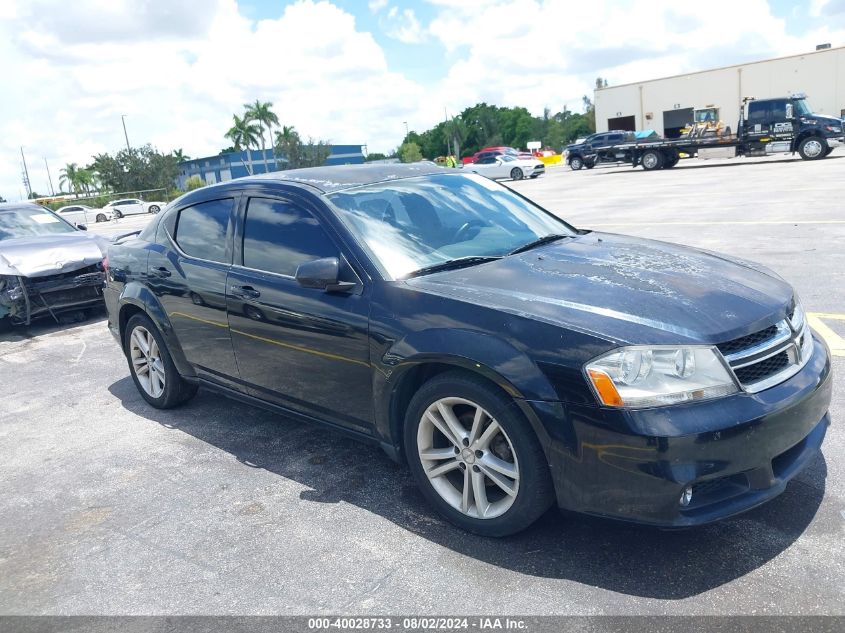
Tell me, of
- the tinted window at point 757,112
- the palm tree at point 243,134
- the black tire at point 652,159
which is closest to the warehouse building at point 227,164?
the palm tree at point 243,134

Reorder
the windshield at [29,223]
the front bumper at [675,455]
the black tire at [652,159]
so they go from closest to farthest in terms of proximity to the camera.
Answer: the front bumper at [675,455]
the windshield at [29,223]
the black tire at [652,159]

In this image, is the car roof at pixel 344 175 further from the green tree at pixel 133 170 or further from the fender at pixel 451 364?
the green tree at pixel 133 170

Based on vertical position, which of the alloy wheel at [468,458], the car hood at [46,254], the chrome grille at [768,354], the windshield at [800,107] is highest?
the windshield at [800,107]

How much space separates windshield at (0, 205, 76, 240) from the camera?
925 centimetres

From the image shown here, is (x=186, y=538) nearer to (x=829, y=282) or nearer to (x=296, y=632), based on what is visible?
(x=296, y=632)

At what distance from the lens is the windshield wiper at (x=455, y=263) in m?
3.54

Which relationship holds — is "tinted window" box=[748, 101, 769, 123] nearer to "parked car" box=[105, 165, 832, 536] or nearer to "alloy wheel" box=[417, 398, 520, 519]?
"parked car" box=[105, 165, 832, 536]

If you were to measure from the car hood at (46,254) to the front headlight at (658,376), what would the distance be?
7505mm

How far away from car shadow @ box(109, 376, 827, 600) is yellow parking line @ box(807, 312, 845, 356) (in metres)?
1.89

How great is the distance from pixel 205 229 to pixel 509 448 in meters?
2.64

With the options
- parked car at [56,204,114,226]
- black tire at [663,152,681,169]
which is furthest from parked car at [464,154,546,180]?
parked car at [56,204,114,226]

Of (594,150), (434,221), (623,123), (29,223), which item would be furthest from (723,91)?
(434,221)

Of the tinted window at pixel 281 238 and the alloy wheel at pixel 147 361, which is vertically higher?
the tinted window at pixel 281 238

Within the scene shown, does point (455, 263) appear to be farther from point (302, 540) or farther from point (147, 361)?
point (147, 361)
